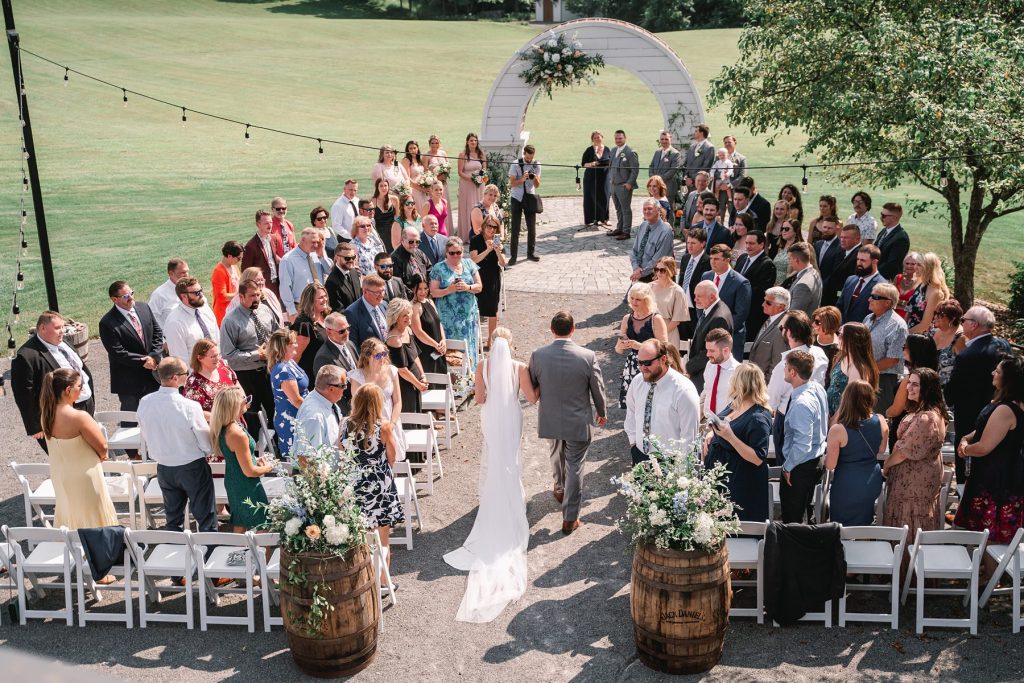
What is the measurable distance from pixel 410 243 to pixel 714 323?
3.97 m

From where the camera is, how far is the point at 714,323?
9.16 meters

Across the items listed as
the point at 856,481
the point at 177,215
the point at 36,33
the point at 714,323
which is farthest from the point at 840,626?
the point at 36,33

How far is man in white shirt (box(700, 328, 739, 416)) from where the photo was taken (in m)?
7.87

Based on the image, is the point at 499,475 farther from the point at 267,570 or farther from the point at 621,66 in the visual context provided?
the point at 621,66

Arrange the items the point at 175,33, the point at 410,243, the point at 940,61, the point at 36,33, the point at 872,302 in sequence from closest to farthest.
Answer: the point at 872,302
the point at 410,243
the point at 940,61
the point at 36,33
the point at 175,33

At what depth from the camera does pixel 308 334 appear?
9.34 m

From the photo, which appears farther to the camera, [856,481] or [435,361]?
[435,361]

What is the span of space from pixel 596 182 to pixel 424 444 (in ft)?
38.7

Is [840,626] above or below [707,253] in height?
below

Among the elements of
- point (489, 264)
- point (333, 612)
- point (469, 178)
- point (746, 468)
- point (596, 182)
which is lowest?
point (333, 612)

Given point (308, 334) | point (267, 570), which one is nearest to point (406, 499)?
point (267, 570)

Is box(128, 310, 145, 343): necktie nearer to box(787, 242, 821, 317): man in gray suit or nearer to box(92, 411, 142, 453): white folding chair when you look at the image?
box(92, 411, 142, 453): white folding chair

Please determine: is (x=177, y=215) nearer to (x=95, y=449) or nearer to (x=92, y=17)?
(x=95, y=449)

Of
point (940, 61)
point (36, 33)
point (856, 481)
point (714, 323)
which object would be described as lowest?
point (856, 481)
